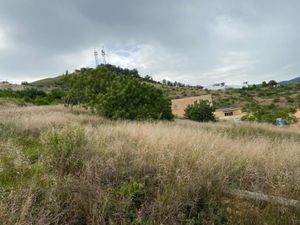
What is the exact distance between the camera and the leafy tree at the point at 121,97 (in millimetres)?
16663

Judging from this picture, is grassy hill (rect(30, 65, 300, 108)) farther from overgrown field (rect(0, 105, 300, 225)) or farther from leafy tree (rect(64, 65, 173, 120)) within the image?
overgrown field (rect(0, 105, 300, 225))

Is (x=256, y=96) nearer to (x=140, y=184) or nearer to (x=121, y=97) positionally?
(x=121, y=97)

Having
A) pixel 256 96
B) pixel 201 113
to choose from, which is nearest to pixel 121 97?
pixel 201 113

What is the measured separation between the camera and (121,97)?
16.9 m

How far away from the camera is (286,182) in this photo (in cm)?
389

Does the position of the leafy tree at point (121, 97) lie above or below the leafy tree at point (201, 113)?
above

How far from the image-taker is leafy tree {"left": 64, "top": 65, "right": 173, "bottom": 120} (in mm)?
16663

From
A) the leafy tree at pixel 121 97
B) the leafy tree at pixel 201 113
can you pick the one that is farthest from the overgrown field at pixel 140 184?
the leafy tree at pixel 201 113

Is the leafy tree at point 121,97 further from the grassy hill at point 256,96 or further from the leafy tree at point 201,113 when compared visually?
the grassy hill at point 256,96

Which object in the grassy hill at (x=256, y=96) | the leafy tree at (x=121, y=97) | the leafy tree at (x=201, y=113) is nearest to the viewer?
the leafy tree at (x=121, y=97)

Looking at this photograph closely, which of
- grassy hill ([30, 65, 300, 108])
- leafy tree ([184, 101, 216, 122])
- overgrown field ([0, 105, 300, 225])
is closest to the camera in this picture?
overgrown field ([0, 105, 300, 225])

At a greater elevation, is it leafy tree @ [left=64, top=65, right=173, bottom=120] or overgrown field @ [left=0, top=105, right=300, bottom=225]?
leafy tree @ [left=64, top=65, right=173, bottom=120]

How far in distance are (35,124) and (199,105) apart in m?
30.1

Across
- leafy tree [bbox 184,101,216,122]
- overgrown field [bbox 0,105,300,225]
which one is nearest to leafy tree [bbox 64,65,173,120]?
overgrown field [bbox 0,105,300,225]
